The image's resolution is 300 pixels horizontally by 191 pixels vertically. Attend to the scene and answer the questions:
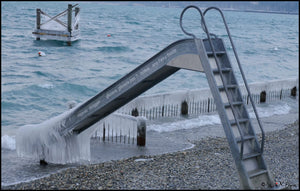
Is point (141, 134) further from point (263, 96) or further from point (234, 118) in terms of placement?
point (263, 96)

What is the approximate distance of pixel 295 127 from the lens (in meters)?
15.7

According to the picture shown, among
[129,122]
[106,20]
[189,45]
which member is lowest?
[106,20]

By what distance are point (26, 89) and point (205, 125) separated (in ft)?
40.6

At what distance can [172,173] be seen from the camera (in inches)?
360

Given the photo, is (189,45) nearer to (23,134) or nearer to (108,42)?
(23,134)

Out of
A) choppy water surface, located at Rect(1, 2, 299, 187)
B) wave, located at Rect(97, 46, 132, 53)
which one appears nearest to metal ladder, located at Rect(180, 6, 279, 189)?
choppy water surface, located at Rect(1, 2, 299, 187)

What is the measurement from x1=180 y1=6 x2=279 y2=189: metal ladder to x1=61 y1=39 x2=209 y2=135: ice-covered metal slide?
0.90 ft

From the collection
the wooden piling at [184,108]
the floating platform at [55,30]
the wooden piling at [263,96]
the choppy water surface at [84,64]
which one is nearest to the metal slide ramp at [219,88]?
the choppy water surface at [84,64]

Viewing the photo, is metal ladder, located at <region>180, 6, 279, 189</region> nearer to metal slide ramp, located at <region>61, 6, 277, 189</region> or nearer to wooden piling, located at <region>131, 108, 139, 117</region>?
metal slide ramp, located at <region>61, 6, 277, 189</region>

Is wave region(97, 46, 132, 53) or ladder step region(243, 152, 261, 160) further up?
ladder step region(243, 152, 261, 160)

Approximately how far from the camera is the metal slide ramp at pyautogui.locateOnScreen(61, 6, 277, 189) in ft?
22.8

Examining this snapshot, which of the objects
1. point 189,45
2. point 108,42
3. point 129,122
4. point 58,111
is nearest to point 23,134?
point 129,122

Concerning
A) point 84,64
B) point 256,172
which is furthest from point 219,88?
point 84,64

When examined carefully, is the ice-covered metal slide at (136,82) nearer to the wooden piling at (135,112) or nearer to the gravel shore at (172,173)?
the gravel shore at (172,173)
